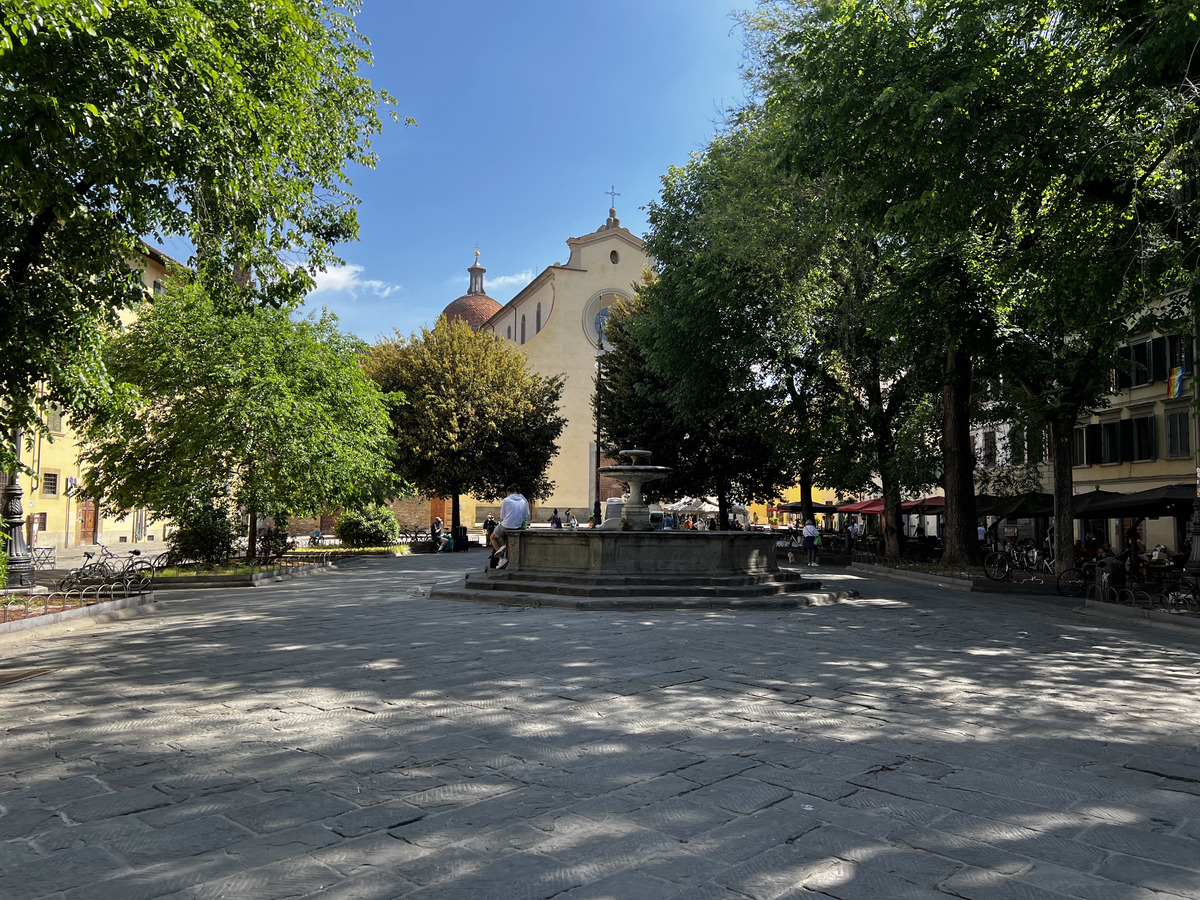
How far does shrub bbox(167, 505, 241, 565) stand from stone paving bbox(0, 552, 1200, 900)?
33.8 feet

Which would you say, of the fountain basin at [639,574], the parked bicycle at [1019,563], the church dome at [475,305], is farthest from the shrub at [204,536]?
the church dome at [475,305]

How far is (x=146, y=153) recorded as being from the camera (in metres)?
8.13

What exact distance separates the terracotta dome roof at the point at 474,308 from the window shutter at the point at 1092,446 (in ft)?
149

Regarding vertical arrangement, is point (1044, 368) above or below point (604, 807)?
above

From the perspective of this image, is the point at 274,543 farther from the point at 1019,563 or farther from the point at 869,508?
the point at 869,508

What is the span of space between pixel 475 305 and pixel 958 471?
52.5 m

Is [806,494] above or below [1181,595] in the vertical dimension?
above

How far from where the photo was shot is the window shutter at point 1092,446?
99.3 ft

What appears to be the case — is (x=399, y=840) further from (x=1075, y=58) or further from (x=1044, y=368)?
(x=1044, y=368)

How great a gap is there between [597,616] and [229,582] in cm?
900

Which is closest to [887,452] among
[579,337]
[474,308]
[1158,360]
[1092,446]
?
[1158,360]

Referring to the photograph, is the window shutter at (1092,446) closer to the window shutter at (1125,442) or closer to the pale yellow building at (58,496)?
the window shutter at (1125,442)

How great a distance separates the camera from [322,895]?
3006 millimetres

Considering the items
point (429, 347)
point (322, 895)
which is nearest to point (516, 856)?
point (322, 895)
